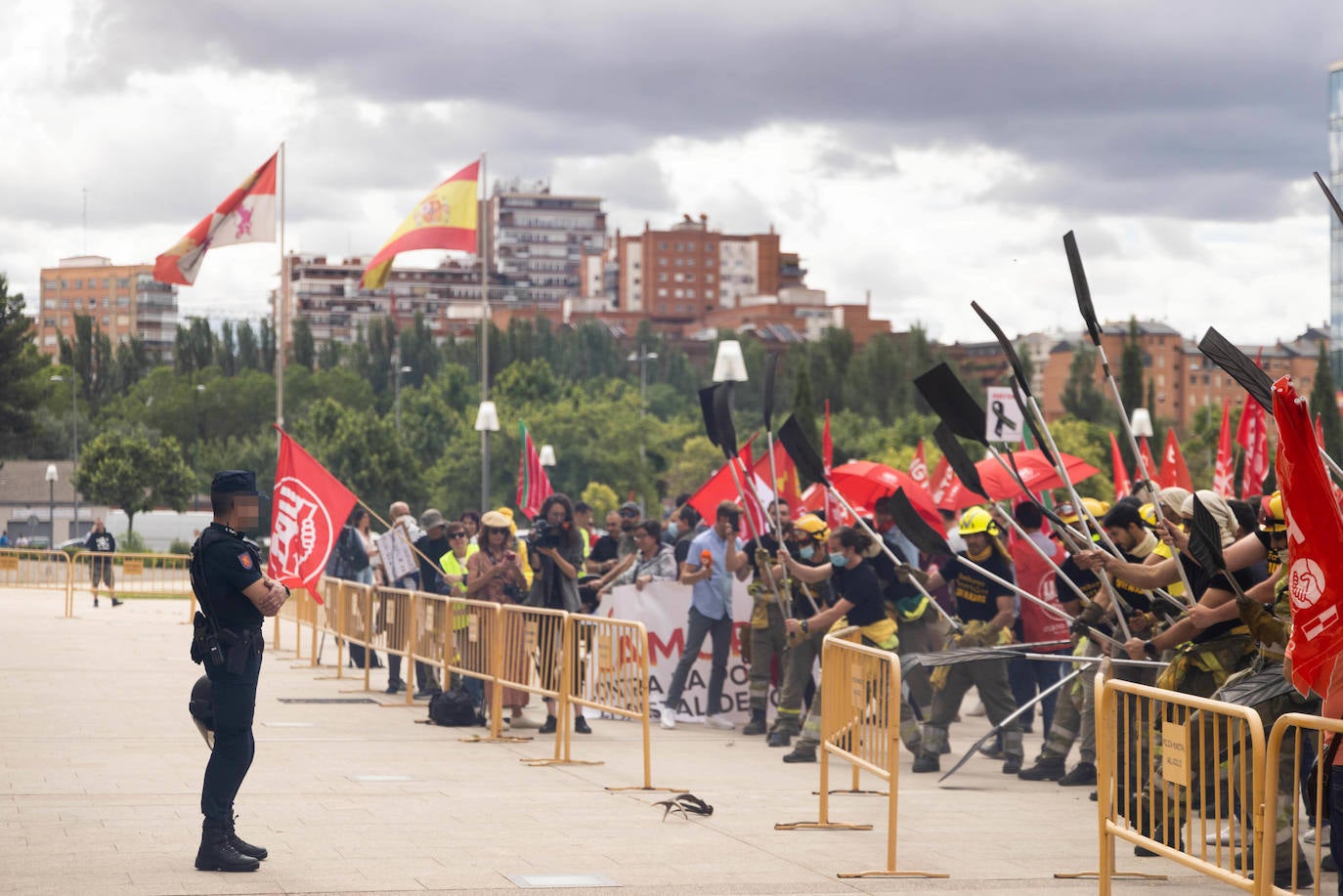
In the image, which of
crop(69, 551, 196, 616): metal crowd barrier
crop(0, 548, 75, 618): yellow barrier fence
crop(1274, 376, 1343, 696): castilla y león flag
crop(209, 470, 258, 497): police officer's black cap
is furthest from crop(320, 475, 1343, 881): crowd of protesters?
crop(0, 548, 75, 618): yellow barrier fence

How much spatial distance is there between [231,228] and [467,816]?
2174 centimetres

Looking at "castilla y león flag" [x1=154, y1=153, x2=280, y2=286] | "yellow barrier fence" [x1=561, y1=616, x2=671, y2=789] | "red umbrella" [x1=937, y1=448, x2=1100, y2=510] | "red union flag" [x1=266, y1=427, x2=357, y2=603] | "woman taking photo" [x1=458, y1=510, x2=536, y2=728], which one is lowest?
"yellow barrier fence" [x1=561, y1=616, x2=671, y2=789]

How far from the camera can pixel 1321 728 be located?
5.19 meters

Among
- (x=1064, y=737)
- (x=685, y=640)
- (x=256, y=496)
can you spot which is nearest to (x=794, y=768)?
(x=1064, y=737)

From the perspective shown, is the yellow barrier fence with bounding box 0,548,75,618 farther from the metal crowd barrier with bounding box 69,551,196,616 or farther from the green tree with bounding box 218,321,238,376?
the green tree with bounding box 218,321,238,376

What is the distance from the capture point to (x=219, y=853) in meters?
7.91

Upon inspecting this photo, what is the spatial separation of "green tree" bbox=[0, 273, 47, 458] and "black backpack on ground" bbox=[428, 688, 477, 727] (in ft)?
191

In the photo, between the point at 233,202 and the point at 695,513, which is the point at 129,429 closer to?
the point at 233,202

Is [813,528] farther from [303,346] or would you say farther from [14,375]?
[303,346]

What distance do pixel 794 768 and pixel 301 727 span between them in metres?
4.32

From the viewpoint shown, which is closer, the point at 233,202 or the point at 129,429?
the point at 233,202

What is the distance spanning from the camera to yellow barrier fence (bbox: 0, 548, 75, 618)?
37.8m

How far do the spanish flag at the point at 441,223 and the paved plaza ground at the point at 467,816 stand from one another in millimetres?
15087

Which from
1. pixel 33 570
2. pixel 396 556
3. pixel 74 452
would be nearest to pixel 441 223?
pixel 396 556
